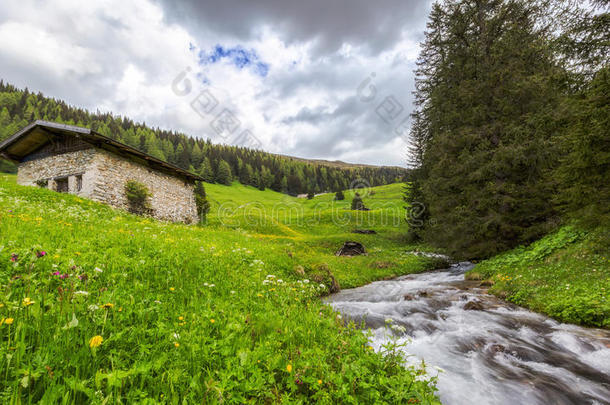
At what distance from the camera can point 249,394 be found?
7.34 ft

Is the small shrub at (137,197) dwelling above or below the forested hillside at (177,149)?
below

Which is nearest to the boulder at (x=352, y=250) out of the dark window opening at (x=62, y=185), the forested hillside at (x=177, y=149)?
the dark window opening at (x=62, y=185)

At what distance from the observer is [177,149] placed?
10744 centimetres

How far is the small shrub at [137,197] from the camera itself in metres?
19.6

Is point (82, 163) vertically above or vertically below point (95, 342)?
above

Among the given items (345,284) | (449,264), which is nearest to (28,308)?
(345,284)

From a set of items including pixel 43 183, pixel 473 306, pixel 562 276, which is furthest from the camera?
pixel 43 183

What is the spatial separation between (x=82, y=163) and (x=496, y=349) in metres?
24.6

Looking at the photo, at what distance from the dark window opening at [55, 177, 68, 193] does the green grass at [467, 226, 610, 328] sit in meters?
26.9

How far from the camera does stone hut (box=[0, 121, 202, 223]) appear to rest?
1773 centimetres

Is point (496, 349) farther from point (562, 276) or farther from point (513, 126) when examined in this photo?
point (513, 126)

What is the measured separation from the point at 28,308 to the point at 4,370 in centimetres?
81

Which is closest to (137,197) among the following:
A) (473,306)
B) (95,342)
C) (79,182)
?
(79,182)

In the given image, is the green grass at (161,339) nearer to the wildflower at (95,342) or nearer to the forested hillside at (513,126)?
the wildflower at (95,342)
